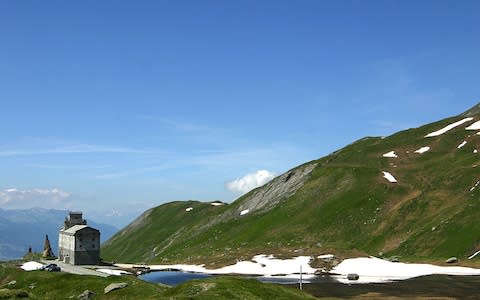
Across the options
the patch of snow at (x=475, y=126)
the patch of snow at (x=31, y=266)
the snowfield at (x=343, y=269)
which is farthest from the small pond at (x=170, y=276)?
the patch of snow at (x=475, y=126)

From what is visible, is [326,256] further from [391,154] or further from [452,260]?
[391,154]

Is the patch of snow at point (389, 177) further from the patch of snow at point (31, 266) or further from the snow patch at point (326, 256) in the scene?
the patch of snow at point (31, 266)

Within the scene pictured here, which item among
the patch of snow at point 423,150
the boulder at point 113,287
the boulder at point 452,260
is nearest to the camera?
the boulder at point 113,287

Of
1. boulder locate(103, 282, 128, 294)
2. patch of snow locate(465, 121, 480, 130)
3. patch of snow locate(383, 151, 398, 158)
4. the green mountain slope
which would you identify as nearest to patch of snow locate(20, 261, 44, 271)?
the green mountain slope

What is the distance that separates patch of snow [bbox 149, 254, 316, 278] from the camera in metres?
119

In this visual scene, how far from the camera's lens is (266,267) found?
123938 mm

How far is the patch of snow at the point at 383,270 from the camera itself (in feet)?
327

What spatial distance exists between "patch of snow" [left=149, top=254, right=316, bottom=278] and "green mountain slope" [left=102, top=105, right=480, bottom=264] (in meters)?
5.50

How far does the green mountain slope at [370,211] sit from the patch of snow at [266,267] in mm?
5502

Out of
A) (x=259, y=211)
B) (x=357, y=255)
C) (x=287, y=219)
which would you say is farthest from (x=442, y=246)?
(x=259, y=211)

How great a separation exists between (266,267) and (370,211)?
1754 inches

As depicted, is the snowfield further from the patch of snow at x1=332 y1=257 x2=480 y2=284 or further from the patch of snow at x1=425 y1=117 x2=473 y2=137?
the patch of snow at x1=425 y1=117 x2=473 y2=137

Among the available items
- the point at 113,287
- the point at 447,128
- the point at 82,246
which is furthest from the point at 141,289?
the point at 447,128

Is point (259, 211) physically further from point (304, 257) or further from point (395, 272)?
point (395, 272)
